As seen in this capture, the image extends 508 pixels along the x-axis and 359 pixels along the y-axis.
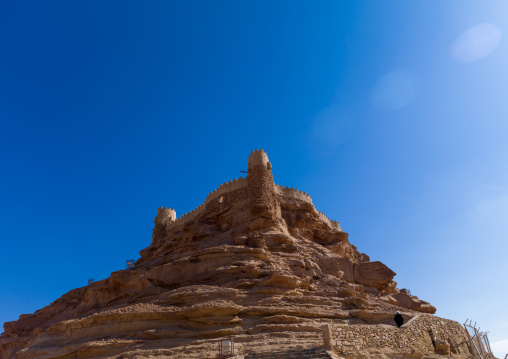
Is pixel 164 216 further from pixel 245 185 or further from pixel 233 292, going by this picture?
pixel 233 292

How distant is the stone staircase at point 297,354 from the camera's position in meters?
14.5

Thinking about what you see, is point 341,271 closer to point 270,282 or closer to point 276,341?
point 270,282

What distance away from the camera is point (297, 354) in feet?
49.3

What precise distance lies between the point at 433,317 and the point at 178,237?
23.0 metres

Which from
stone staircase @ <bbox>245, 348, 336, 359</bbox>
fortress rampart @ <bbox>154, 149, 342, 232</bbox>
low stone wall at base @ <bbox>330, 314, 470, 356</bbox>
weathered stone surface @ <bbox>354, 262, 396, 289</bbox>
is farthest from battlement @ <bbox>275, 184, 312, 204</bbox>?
stone staircase @ <bbox>245, 348, 336, 359</bbox>

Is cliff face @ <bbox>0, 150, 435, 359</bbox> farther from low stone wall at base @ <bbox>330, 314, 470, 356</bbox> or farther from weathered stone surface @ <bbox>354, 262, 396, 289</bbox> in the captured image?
low stone wall at base @ <bbox>330, 314, 470, 356</bbox>

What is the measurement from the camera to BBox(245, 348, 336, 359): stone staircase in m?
14.5

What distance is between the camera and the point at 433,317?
76.2ft

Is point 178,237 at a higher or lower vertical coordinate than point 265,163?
lower

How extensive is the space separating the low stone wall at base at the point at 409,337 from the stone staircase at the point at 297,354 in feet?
3.03

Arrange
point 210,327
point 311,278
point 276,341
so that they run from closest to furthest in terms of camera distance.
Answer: point 276,341
point 210,327
point 311,278

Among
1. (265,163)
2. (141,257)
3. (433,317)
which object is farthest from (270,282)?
(141,257)

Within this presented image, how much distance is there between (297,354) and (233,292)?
7552 mm

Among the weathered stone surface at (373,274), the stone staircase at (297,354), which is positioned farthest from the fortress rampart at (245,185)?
the stone staircase at (297,354)
